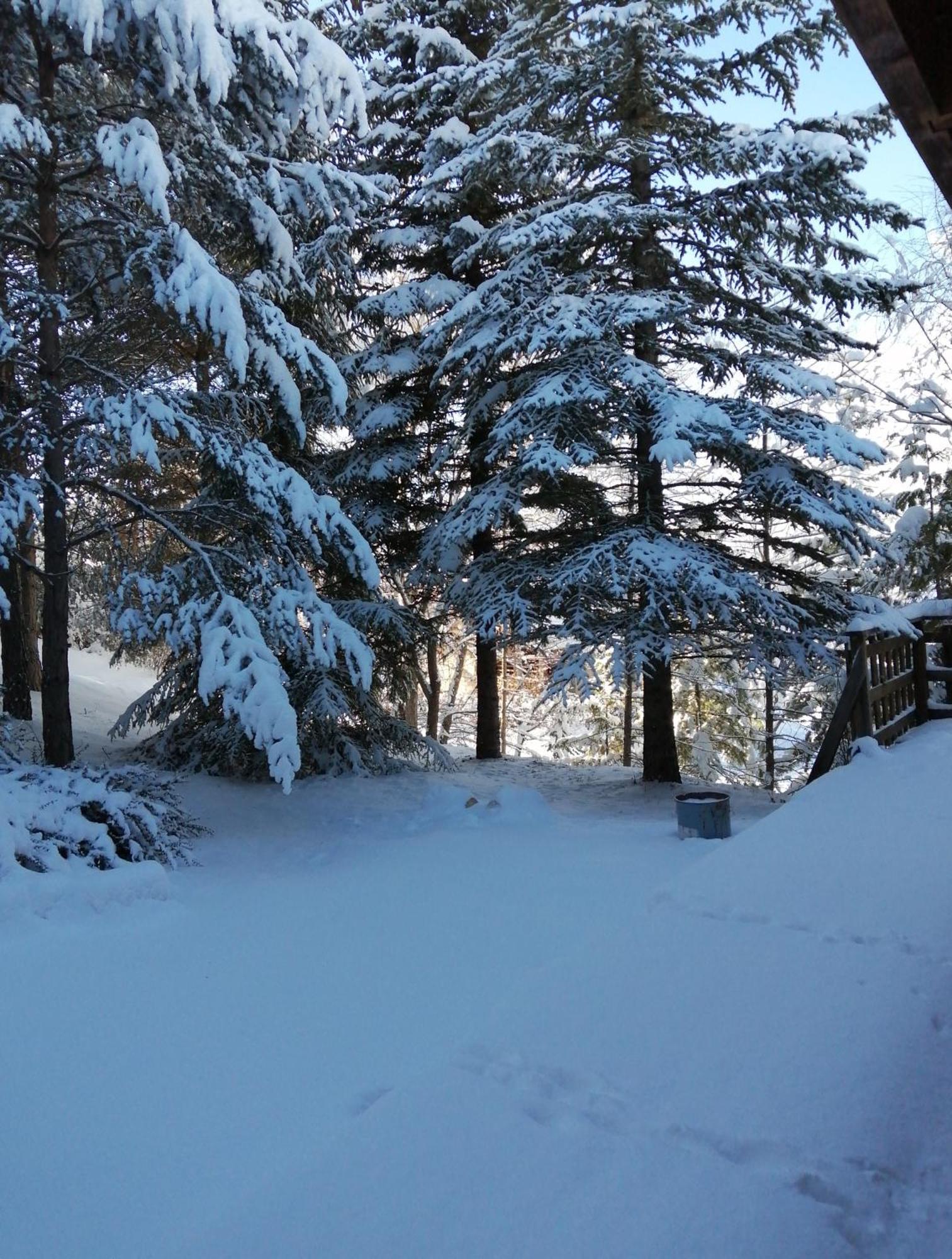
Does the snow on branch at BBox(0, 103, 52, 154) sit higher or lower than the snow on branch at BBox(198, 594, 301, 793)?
higher

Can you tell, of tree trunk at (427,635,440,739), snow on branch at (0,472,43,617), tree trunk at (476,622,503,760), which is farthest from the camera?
tree trunk at (427,635,440,739)

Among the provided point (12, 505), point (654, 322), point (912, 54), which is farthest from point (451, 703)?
point (912, 54)

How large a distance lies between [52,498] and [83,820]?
2.79 metres

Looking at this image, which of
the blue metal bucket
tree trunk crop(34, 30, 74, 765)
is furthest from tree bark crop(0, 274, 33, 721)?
the blue metal bucket

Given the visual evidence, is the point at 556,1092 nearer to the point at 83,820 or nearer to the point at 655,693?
the point at 83,820

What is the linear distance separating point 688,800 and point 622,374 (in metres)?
4.11

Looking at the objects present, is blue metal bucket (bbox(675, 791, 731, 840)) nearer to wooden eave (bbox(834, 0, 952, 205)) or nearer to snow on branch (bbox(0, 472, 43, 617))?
snow on branch (bbox(0, 472, 43, 617))

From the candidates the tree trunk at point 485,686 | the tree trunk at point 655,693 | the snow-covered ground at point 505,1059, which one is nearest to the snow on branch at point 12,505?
the snow-covered ground at point 505,1059

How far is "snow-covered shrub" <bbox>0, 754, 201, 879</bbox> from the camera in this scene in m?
4.88

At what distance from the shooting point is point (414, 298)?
1044 centimetres

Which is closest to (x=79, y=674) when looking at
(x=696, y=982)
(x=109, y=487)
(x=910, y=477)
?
(x=109, y=487)

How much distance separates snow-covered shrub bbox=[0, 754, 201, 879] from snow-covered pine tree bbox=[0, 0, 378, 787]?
946 mm

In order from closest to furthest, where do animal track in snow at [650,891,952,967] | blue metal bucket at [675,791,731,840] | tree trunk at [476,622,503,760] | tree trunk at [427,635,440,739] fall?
animal track in snow at [650,891,952,967] < blue metal bucket at [675,791,731,840] < tree trunk at [476,622,503,760] < tree trunk at [427,635,440,739]

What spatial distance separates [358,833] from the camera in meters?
7.50
